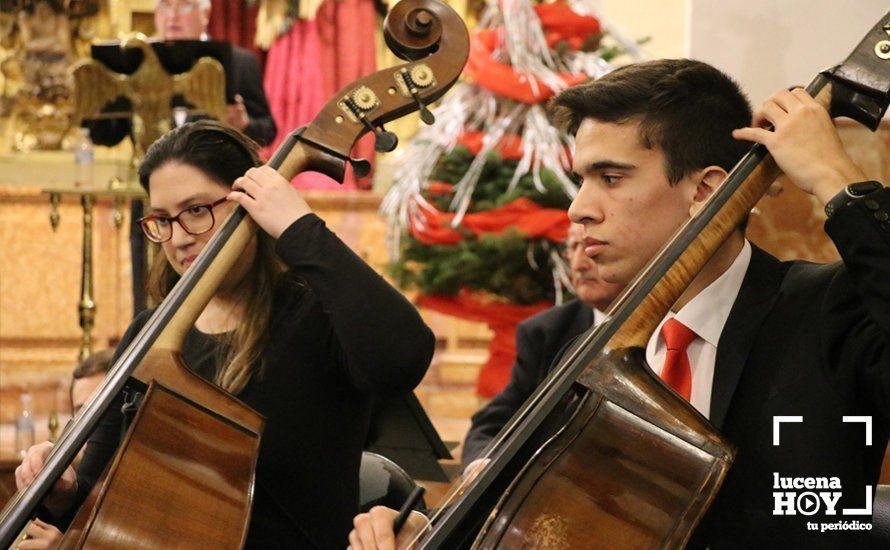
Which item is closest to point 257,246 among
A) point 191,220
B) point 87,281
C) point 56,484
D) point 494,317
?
point 191,220

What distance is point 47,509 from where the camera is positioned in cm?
208

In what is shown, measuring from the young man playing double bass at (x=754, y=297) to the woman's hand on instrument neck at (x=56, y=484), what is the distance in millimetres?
634

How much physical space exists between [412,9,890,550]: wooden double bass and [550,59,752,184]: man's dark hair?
9.1 inches

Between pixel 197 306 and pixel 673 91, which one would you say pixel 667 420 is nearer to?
pixel 673 91

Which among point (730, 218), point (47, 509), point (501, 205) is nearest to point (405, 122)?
point (501, 205)

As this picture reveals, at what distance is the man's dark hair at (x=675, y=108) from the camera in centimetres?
184

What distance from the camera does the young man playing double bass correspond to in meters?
1.58

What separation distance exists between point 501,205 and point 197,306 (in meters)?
2.61

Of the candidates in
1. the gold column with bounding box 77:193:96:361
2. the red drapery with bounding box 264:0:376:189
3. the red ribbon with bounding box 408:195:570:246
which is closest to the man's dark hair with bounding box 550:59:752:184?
the red ribbon with bounding box 408:195:570:246

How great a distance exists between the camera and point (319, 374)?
207 centimetres

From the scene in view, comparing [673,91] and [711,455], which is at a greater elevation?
[673,91]

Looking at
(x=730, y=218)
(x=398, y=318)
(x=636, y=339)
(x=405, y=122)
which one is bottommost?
(x=405, y=122)

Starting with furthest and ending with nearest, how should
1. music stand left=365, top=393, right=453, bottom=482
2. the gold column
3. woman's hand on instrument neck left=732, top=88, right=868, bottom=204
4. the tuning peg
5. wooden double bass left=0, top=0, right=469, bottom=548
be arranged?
the gold column, music stand left=365, top=393, right=453, bottom=482, the tuning peg, wooden double bass left=0, top=0, right=469, bottom=548, woman's hand on instrument neck left=732, top=88, right=868, bottom=204

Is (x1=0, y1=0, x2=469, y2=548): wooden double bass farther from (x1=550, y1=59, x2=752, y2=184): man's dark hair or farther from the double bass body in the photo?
the double bass body
